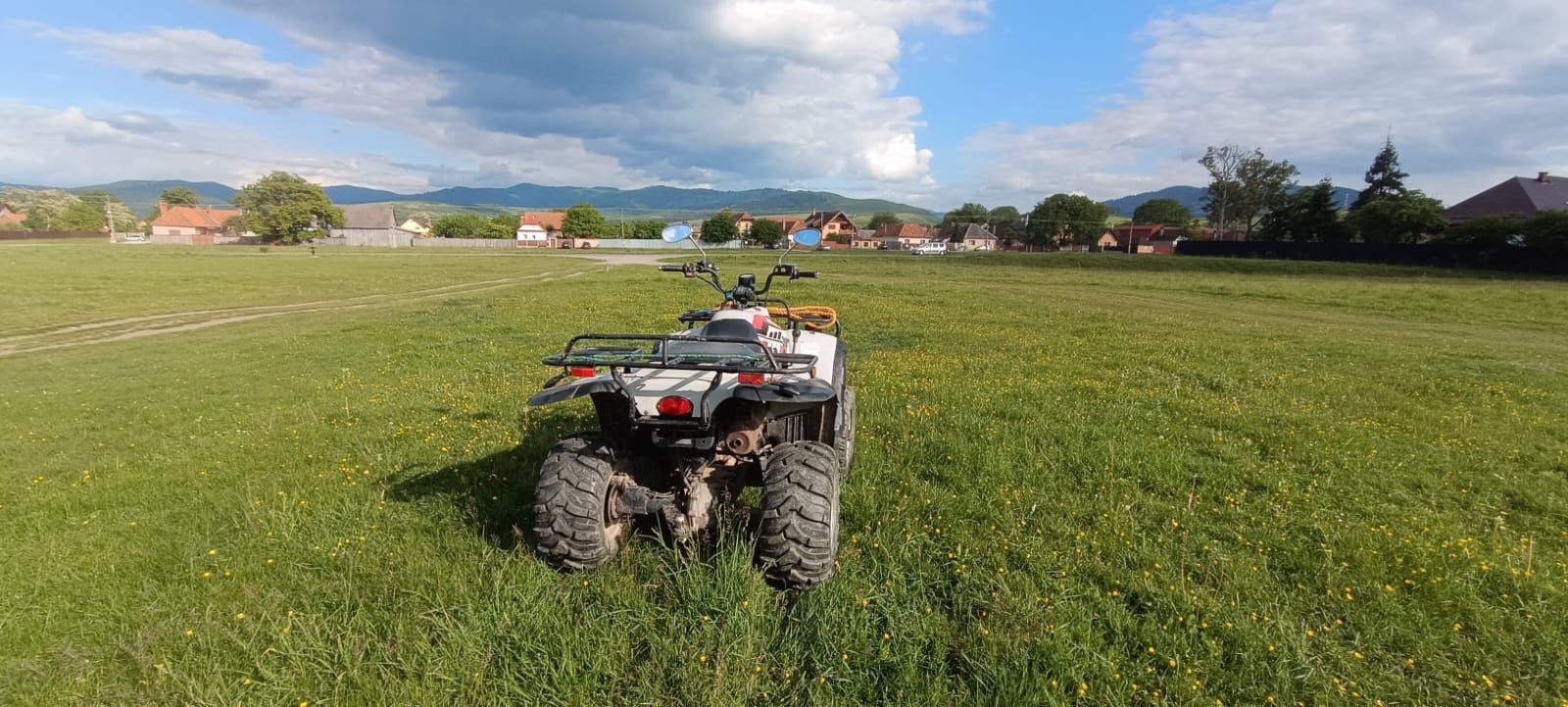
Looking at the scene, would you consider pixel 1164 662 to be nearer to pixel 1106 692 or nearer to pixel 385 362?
pixel 1106 692

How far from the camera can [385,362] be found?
11055 millimetres

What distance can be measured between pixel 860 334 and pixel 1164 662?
10913mm

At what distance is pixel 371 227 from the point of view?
4594 inches

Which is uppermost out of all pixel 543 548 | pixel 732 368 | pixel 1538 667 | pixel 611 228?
pixel 611 228

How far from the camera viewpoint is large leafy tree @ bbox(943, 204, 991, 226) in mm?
147875

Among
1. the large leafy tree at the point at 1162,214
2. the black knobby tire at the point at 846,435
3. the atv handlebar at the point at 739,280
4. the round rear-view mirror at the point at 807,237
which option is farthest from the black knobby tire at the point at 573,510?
the large leafy tree at the point at 1162,214

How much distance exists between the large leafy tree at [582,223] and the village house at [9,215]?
93.5 m

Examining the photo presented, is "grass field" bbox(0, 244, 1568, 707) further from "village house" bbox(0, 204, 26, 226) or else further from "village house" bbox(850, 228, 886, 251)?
"village house" bbox(0, 204, 26, 226)

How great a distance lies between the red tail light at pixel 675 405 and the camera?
3396 mm

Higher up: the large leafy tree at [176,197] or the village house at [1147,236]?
the large leafy tree at [176,197]

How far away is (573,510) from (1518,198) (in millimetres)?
80929

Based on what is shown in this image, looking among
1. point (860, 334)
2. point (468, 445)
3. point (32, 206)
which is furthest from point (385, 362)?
point (32, 206)

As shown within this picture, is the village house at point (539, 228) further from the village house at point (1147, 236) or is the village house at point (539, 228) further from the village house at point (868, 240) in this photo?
the village house at point (1147, 236)

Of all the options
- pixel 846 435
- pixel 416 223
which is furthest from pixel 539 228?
pixel 846 435
